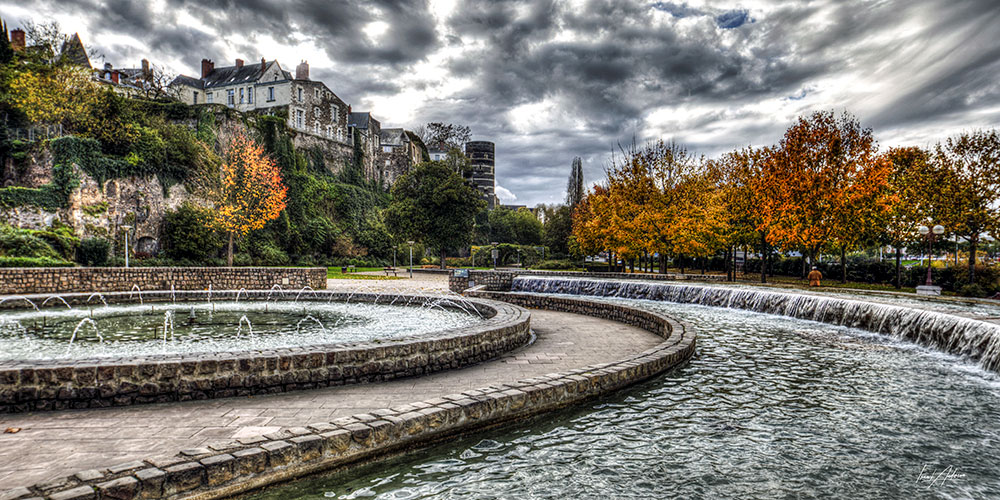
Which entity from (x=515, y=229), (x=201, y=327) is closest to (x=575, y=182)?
(x=515, y=229)

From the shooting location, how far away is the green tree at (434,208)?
43.7 m

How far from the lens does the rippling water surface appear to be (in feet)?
14.3

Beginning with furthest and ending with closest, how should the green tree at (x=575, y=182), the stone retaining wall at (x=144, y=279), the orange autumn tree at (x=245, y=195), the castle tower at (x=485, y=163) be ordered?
the castle tower at (x=485, y=163) < the green tree at (x=575, y=182) < the orange autumn tree at (x=245, y=195) < the stone retaining wall at (x=144, y=279)

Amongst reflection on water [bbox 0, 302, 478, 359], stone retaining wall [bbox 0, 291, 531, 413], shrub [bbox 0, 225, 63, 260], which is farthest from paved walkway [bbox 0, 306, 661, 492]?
shrub [bbox 0, 225, 63, 260]

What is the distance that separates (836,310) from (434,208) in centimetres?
3390

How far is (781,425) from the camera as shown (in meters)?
5.92

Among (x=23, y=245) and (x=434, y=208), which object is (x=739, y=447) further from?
(x=434, y=208)

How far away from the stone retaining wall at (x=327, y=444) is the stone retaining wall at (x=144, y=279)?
1955 cm

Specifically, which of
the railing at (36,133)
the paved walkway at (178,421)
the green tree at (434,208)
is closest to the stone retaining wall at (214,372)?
the paved walkway at (178,421)

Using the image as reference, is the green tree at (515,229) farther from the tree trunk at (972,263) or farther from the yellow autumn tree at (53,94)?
the tree trunk at (972,263)

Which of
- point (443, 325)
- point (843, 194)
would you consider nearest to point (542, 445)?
point (443, 325)

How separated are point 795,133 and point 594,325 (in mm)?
20597

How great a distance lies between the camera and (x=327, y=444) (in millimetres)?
4547

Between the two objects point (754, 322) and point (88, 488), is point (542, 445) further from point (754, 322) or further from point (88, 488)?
point (754, 322)
